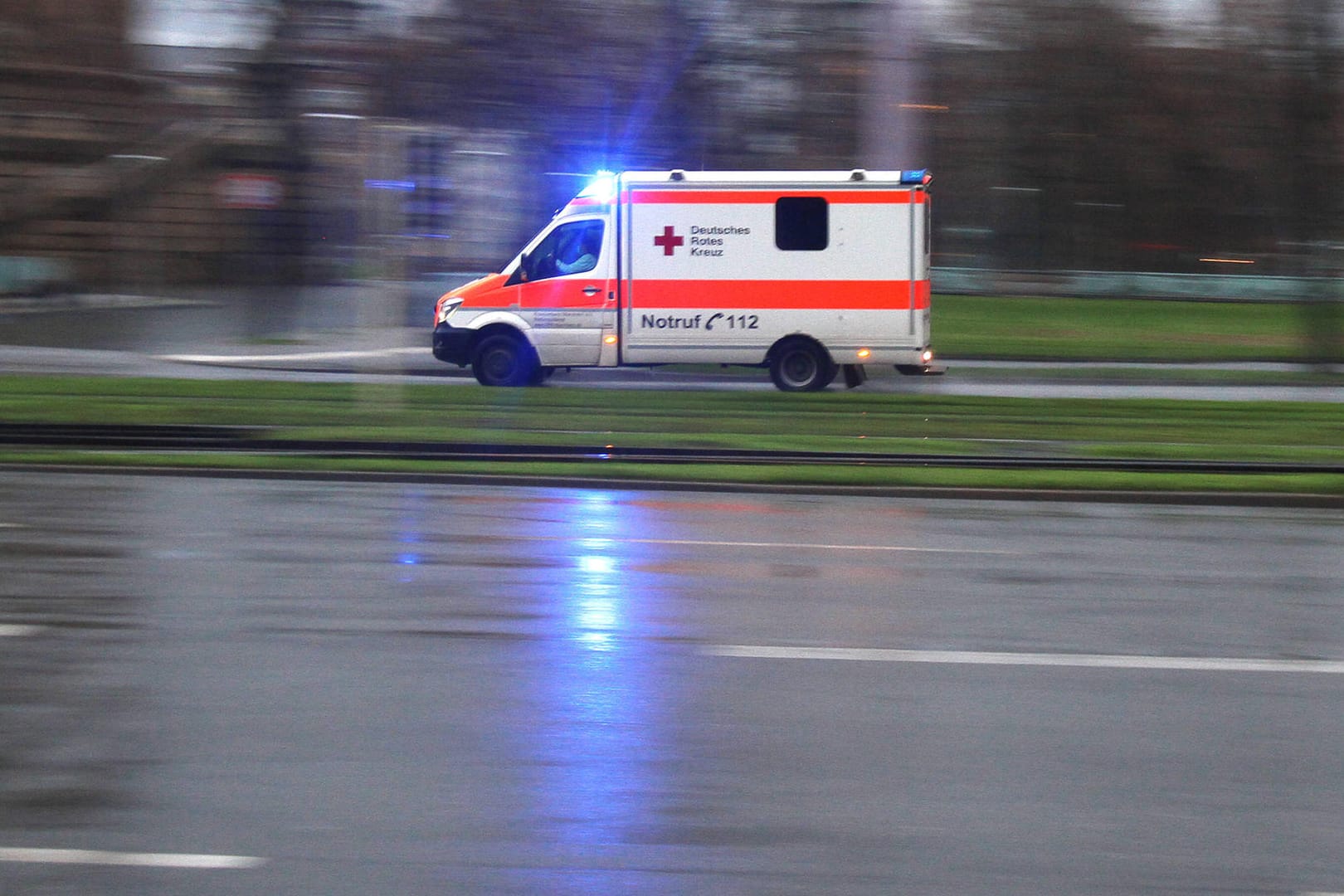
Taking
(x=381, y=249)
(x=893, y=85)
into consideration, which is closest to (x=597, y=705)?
(x=381, y=249)

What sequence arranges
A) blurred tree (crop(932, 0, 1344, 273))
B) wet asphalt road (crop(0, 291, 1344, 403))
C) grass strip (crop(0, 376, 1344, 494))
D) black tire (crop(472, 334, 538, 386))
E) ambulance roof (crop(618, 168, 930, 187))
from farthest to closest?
blurred tree (crop(932, 0, 1344, 273))
wet asphalt road (crop(0, 291, 1344, 403))
black tire (crop(472, 334, 538, 386))
ambulance roof (crop(618, 168, 930, 187))
grass strip (crop(0, 376, 1344, 494))

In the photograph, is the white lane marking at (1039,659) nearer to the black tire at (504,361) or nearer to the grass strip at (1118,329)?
the black tire at (504,361)

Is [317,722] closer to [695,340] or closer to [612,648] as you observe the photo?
[612,648]

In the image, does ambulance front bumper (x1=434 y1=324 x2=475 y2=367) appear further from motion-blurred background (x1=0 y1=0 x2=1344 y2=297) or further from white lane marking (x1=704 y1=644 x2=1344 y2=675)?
white lane marking (x1=704 y1=644 x2=1344 y2=675)

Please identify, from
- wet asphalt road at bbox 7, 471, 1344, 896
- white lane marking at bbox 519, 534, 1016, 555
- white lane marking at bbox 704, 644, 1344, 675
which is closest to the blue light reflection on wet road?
wet asphalt road at bbox 7, 471, 1344, 896

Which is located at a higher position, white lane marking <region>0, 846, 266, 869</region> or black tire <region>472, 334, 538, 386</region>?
black tire <region>472, 334, 538, 386</region>

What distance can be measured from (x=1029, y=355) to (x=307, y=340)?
521 inches

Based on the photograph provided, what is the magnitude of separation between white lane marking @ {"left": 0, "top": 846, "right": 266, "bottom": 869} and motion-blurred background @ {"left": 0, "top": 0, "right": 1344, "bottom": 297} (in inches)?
796

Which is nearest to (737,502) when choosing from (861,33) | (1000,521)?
(1000,521)

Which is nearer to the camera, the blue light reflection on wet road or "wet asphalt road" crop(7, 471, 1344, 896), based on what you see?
"wet asphalt road" crop(7, 471, 1344, 896)

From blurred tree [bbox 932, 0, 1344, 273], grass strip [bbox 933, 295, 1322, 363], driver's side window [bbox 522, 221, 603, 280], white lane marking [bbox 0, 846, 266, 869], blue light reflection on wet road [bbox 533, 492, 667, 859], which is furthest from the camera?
blurred tree [bbox 932, 0, 1344, 273]

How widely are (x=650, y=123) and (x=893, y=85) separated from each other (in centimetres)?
1049

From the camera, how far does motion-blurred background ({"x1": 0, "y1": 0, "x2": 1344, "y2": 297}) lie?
31531mm

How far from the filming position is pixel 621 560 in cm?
946
